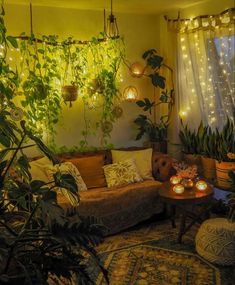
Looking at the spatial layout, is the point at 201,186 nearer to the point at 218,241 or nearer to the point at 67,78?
the point at 218,241

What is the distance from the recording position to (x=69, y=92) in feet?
14.1

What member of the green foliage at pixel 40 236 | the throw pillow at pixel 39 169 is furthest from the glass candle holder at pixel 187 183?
the green foliage at pixel 40 236

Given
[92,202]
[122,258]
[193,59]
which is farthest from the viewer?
[193,59]

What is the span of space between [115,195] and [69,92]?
4.55ft

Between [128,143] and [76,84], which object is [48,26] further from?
[128,143]

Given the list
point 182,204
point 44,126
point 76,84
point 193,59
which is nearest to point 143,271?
point 182,204

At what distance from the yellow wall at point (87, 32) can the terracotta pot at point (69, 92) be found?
24cm

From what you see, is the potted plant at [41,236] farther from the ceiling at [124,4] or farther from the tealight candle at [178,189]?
the ceiling at [124,4]

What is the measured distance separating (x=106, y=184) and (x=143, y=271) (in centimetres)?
142

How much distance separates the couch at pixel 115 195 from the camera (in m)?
3.72

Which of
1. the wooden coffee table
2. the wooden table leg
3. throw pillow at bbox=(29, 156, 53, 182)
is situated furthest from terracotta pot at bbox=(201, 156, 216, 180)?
throw pillow at bbox=(29, 156, 53, 182)

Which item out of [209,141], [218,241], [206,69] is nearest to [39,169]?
[218,241]

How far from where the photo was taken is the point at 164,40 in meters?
5.05

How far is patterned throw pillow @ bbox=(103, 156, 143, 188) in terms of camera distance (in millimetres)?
4227
